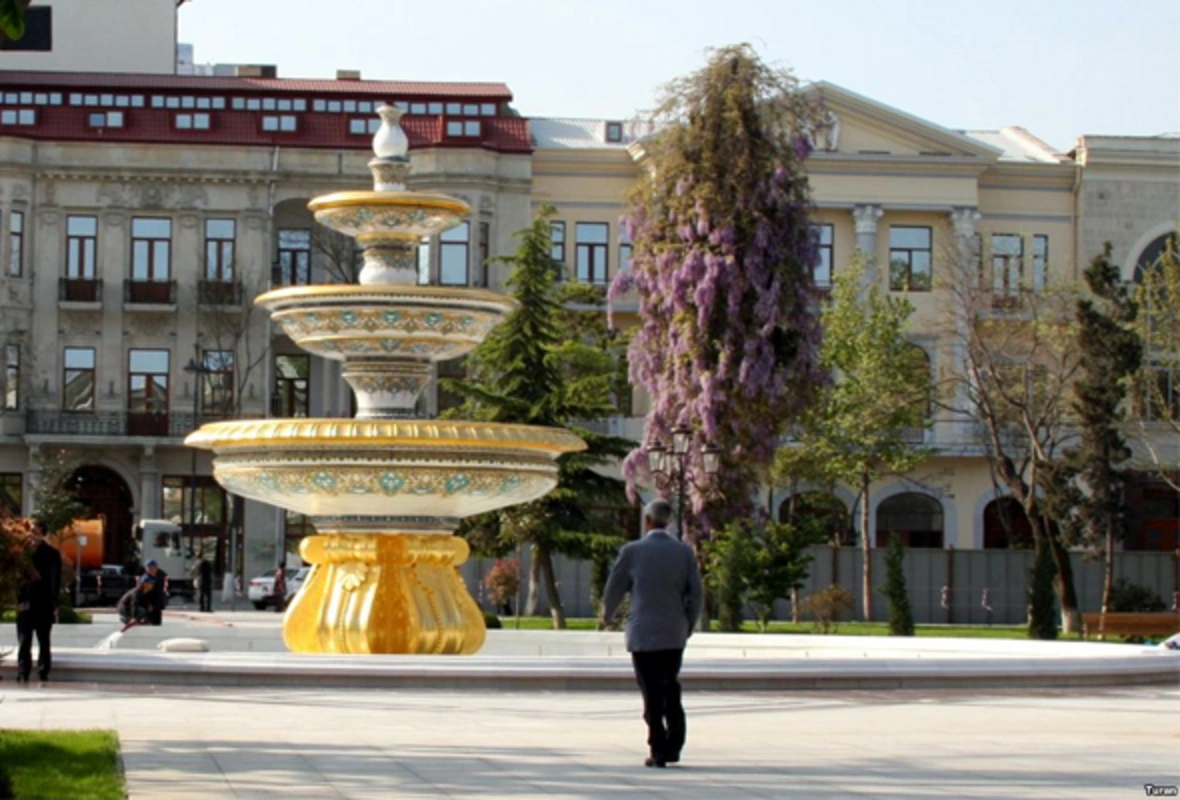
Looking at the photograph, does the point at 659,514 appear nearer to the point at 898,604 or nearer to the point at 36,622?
the point at 36,622

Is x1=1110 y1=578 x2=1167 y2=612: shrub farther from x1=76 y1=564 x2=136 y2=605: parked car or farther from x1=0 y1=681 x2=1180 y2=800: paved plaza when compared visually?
x1=0 y1=681 x2=1180 y2=800: paved plaza

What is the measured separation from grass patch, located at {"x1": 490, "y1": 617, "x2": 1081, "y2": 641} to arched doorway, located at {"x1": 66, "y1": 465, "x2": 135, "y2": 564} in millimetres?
15108

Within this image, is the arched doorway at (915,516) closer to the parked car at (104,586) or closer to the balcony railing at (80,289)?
the parked car at (104,586)

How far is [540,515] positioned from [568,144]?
20.7 meters

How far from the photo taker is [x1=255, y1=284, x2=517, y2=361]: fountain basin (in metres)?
21.9

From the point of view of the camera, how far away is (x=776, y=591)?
40000 millimetres

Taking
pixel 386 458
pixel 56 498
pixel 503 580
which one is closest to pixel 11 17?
pixel 386 458

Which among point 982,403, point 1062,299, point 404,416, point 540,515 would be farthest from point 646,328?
point 404,416

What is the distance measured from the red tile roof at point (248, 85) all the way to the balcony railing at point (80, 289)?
4965 millimetres

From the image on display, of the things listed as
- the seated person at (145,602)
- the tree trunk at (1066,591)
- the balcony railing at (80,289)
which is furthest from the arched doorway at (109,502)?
the seated person at (145,602)

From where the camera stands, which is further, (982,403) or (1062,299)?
(1062,299)

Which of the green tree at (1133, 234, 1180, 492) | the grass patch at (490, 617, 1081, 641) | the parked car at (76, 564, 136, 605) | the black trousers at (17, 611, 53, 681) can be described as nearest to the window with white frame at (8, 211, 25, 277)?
the parked car at (76, 564, 136, 605)

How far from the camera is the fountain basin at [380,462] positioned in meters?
20.8

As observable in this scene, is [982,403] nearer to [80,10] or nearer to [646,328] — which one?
[646,328]
